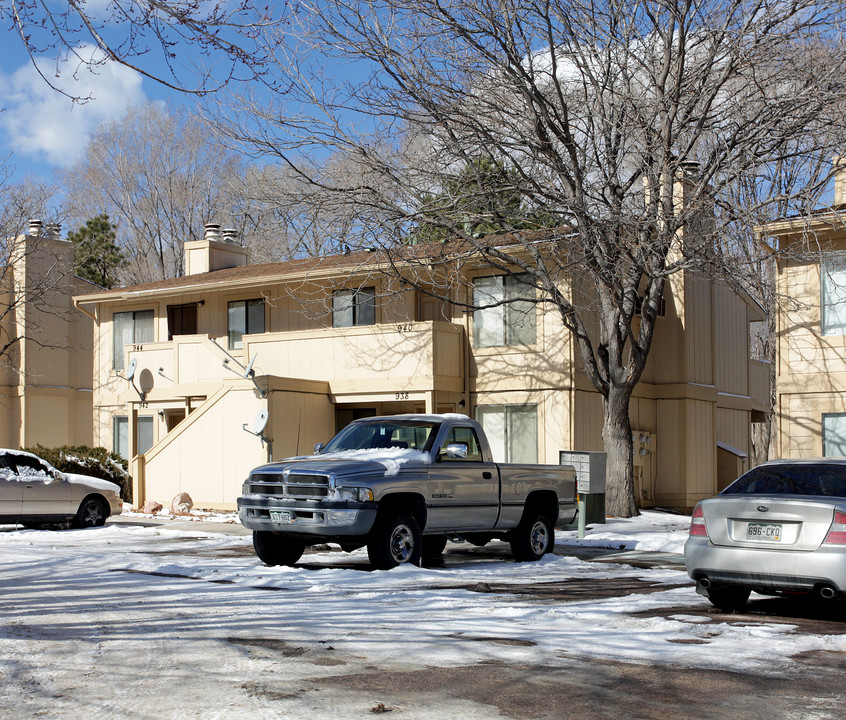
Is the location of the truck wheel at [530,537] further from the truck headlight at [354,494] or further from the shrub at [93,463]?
the shrub at [93,463]

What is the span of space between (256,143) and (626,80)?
23.6 feet

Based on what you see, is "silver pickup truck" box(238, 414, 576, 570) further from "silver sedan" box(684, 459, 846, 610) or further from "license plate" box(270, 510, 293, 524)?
"silver sedan" box(684, 459, 846, 610)

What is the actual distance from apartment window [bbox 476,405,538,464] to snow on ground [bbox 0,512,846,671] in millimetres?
9824

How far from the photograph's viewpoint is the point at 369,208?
68.6 ft

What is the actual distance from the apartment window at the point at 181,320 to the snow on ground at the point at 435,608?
15712mm

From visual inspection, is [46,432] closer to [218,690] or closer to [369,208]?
[369,208]

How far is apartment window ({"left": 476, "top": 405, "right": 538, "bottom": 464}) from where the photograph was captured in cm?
2500

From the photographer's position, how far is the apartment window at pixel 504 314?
25062 mm

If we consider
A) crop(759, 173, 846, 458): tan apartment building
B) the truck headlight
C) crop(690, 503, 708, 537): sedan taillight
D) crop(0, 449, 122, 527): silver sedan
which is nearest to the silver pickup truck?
the truck headlight

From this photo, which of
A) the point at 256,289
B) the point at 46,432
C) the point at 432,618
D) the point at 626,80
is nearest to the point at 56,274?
the point at 46,432

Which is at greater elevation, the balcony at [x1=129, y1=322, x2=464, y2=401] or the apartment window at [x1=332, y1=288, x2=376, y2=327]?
the apartment window at [x1=332, y1=288, x2=376, y2=327]

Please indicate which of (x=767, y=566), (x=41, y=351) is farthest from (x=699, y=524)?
(x=41, y=351)

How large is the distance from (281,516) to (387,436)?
7.10 feet

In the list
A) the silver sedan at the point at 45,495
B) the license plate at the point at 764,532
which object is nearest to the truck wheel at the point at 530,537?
the license plate at the point at 764,532
